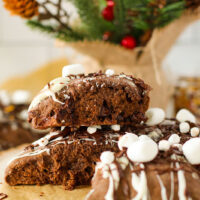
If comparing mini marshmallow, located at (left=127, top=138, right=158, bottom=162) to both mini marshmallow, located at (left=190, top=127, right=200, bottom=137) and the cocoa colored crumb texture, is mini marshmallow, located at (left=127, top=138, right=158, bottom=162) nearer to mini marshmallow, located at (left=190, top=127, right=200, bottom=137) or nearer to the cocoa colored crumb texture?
mini marshmallow, located at (left=190, top=127, right=200, bottom=137)

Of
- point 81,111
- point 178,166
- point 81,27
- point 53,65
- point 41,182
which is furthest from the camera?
point 53,65

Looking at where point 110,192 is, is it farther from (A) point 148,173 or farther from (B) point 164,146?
(B) point 164,146

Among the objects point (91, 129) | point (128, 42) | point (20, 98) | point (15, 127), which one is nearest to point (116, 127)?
point (91, 129)

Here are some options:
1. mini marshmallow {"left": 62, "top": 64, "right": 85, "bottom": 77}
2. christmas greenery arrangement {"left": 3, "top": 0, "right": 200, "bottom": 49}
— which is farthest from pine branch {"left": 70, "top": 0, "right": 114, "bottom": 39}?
mini marshmallow {"left": 62, "top": 64, "right": 85, "bottom": 77}

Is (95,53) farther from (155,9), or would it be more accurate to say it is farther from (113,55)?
(155,9)

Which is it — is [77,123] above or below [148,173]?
above

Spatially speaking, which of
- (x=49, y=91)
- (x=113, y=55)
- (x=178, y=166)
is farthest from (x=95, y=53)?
(x=178, y=166)
